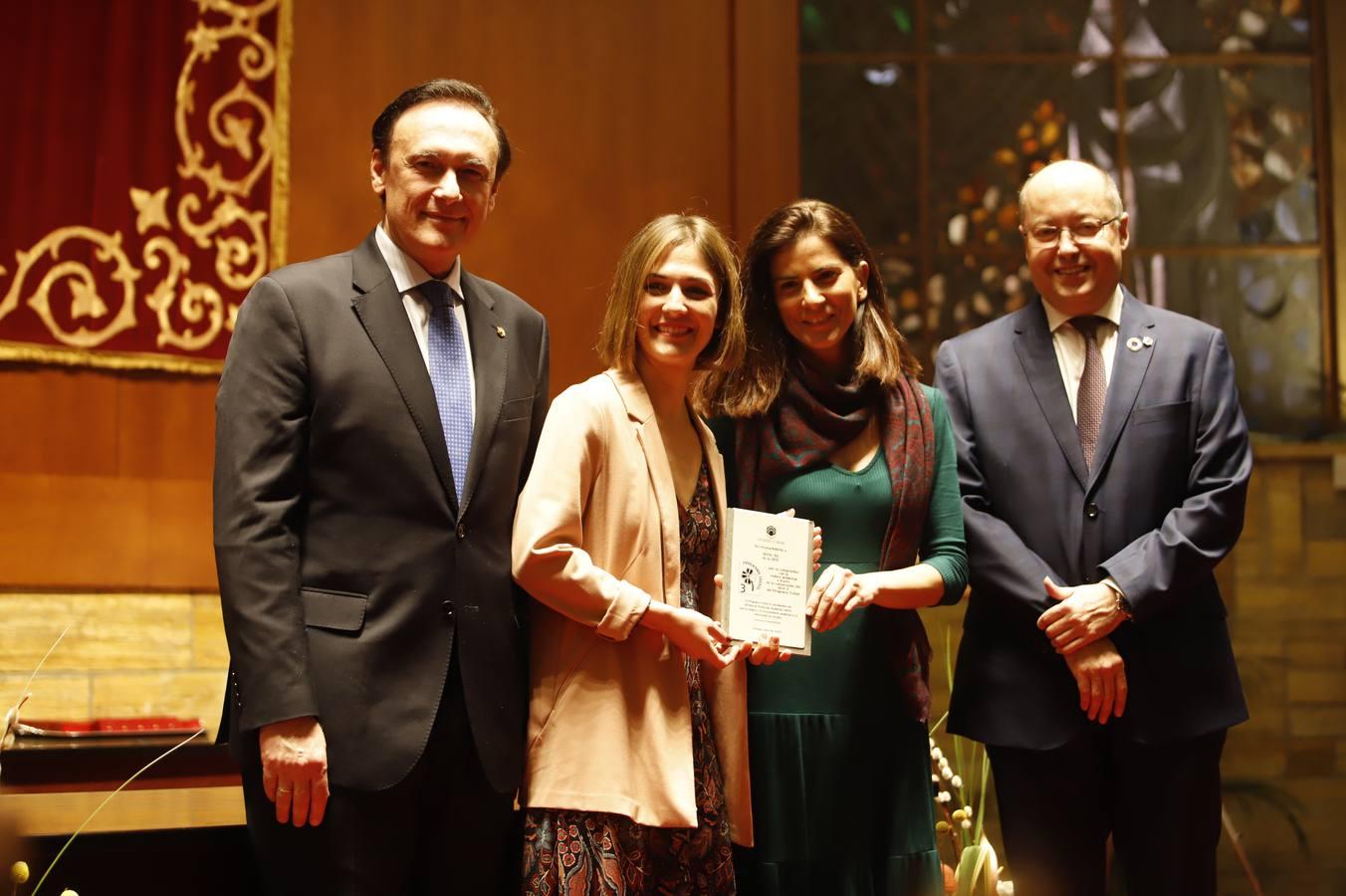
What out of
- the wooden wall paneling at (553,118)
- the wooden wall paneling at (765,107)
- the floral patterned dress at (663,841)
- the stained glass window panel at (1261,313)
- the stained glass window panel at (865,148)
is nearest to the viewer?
the floral patterned dress at (663,841)

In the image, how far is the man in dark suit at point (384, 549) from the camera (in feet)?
5.99

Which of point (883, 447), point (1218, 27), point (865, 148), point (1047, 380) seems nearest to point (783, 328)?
point (883, 447)

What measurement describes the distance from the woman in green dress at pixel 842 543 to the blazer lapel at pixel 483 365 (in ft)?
1.60

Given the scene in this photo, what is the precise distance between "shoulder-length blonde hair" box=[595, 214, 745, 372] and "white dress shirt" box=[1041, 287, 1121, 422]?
0.76 meters

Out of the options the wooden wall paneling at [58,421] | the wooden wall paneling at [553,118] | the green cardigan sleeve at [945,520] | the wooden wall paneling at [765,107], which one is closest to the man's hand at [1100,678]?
the green cardigan sleeve at [945,520]

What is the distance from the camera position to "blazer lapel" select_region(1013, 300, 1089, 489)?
2.52 m

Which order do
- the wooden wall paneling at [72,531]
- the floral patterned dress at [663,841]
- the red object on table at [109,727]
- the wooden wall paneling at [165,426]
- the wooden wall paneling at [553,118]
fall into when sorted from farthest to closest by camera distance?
the wooden wall paneling at [553,118], the wooden wall paneling at [165,426], the wooden wall paneling at [72,531], the red object on table at [109,727], the floral patterned dress at [663,841]

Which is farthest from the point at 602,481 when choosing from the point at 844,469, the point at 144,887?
the point at 144,887

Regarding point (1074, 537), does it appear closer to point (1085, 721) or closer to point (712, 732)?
point (1085, 721)

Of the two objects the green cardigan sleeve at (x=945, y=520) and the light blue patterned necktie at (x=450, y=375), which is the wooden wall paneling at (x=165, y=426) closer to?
the light blue patterned necktie at (x=450, y=375)

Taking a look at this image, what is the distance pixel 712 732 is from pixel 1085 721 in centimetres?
76

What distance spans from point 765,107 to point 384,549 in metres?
2.67

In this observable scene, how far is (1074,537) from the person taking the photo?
8.16 feet

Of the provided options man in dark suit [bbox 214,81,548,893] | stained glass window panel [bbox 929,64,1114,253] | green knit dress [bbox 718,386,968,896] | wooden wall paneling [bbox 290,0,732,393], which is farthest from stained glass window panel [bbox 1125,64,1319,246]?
man in dark suit [bbox 214,81,548,893]
